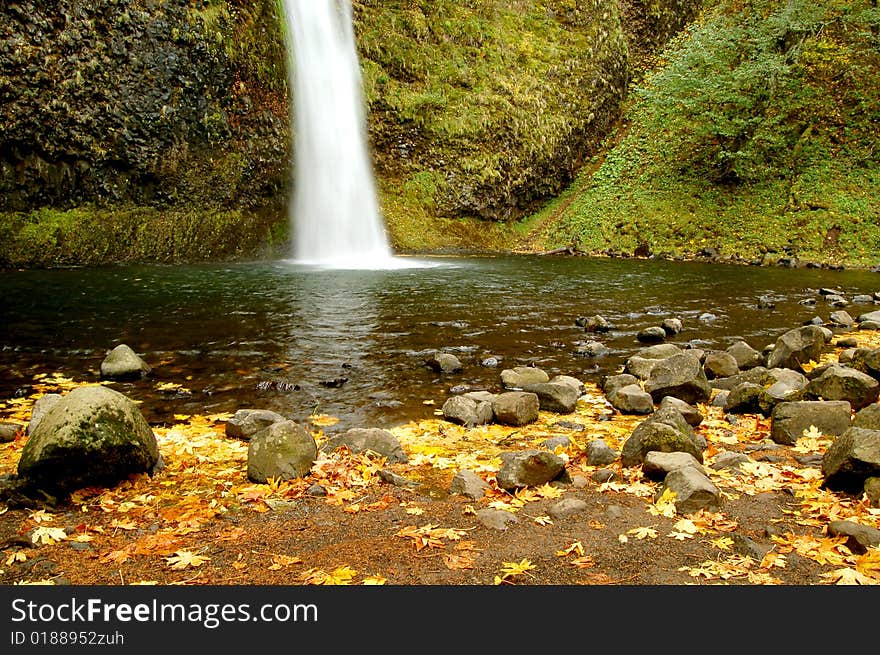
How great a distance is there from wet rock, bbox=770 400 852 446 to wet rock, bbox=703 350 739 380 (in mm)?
2260

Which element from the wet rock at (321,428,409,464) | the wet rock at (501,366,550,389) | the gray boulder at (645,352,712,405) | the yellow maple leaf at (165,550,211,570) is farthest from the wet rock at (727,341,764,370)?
the yellow maple leaf at (165,550,211,570)

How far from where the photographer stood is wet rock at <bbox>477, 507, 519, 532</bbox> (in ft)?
12.5

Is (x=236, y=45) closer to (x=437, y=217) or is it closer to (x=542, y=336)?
(x=437, y=217)

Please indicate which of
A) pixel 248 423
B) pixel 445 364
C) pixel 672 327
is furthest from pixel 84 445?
pixel 672 327

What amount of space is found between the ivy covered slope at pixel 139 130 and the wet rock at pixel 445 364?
17642 mm

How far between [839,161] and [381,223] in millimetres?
20656

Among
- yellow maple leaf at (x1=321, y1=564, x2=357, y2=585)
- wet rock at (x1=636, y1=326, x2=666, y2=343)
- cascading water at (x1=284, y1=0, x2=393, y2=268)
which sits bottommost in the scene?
yellow maple leaf at (x1=321, y1=564, x2=357, y2=585)

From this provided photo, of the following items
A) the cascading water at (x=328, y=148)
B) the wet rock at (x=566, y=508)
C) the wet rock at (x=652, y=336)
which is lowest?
the wet rock at (x=566, y=508)

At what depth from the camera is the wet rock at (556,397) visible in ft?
21.2

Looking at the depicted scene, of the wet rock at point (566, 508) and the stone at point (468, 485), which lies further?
the stone at point (468, 485)

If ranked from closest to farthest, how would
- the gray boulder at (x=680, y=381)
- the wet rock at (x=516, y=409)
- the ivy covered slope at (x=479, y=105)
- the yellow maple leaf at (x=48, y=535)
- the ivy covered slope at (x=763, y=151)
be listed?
the yellow maple leaf at (x=48, y=535) → the wet rock at (x=516, y=409) → the gray boulder at (x=680, y=381) → the ivy covered slope at (x=763, y=151) → the ivy covered slope at (x=479, y=105)

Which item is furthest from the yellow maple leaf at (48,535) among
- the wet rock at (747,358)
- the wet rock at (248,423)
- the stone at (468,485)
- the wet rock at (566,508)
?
the wet rock at (747,358)

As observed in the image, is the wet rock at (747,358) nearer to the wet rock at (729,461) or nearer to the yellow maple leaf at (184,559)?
the wet rock at (729,461)

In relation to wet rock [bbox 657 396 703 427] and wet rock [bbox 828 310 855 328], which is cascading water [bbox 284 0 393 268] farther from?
wet rock [bbox 657 396 703 427]
